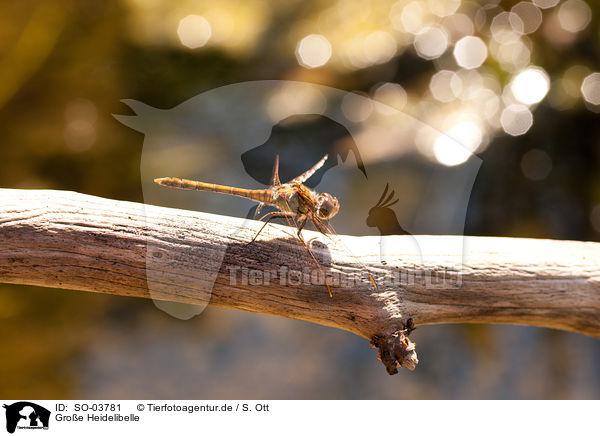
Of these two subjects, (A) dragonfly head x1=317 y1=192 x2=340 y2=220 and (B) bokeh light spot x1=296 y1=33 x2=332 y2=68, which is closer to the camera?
(A) dragonfly head x1=317 y1=192 x2=340 y2=220

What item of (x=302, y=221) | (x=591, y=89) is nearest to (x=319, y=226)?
(x=302, y=221)

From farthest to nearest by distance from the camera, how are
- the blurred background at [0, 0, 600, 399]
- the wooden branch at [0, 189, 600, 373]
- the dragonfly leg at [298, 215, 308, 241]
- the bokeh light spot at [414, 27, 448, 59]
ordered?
the bokeh light spot at [414, 27, 448, 59]
the blurred background at [0, 0, 600, 399]
the dragonfly leg at [298, 215, 308, 241]
the wooden branch at [0, 189, 600, 373]

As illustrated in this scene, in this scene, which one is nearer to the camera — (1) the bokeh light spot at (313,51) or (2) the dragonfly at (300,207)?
(2) the dragonfly at (300,207)

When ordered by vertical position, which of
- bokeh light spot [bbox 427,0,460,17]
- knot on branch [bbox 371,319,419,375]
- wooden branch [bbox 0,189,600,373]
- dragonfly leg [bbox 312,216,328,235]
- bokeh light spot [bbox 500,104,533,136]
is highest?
bokeh light spot [bbox 427,0,460,17]

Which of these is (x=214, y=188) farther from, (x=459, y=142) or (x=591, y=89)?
(x=591, y=89)

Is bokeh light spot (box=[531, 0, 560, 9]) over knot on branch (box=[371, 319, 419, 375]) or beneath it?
over

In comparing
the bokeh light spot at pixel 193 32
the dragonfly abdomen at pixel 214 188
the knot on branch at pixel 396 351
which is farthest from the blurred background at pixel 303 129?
the knot on branch at pixel 396 351

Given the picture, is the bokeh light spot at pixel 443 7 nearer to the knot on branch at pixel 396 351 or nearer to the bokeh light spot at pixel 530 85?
the bokeh light spot at pixel 530 85

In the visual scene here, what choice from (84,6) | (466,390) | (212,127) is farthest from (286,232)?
(84,6)
